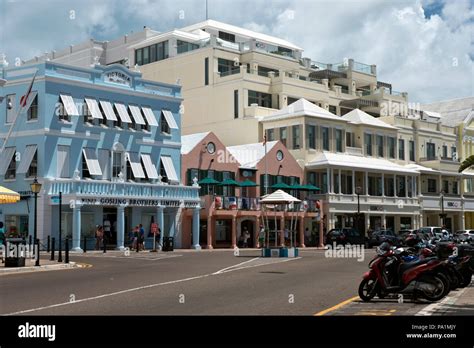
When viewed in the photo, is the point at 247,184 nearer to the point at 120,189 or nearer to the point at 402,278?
the point at 120,189

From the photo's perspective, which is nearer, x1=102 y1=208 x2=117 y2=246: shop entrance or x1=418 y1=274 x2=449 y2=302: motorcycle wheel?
x1=418 y1=274 x2=449 y2=302: motorcycle wheel

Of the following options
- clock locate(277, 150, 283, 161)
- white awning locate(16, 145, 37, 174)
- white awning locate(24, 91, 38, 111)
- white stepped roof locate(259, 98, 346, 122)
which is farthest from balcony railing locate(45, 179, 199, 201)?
white stepped roof locate(259, 98, 346, 122)

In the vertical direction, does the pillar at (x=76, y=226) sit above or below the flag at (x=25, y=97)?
below

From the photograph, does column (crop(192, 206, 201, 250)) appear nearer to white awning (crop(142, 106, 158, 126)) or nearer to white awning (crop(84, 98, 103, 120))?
white awning (crop(142, 106, 158, 126))

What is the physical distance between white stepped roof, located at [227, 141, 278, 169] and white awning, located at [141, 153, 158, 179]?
8626mm

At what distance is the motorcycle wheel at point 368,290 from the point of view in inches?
595

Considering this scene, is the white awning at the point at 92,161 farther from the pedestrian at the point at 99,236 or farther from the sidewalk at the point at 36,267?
the sidewalk at the point at 36,267

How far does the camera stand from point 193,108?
219ft

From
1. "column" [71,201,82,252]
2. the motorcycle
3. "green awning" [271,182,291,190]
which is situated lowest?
the motorcycle

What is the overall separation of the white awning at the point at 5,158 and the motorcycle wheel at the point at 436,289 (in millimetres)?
34301

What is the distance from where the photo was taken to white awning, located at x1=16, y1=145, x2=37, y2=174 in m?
43.3

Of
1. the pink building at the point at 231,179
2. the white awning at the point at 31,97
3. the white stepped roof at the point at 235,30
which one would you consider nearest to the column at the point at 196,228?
the pink building at the point at 231,179
